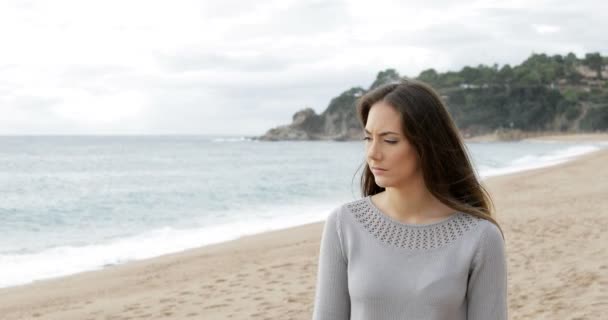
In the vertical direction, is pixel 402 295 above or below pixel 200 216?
above

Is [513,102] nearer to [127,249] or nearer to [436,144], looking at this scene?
[127,249]

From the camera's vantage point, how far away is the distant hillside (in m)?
115

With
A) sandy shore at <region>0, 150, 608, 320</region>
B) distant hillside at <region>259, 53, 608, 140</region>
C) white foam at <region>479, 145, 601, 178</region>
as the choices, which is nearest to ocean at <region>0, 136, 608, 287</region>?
sandy shore at <region>0, 150, 608, 320</region>

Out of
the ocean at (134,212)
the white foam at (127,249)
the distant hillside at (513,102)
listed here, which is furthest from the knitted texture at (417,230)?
the distant hillside at (513,102)

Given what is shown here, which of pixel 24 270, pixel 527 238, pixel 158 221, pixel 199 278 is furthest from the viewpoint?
pixel 158 221

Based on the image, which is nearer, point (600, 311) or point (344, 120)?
point (600, 311)

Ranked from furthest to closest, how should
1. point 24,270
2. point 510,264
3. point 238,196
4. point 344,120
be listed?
point 344,120, point 238,196, point 24,270, point 510,264

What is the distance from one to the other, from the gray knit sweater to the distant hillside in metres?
106

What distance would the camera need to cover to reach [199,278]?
962 cm

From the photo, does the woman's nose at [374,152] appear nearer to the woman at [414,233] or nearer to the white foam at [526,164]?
the woman at [414,233]

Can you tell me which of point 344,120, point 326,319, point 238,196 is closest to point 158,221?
point 238,196

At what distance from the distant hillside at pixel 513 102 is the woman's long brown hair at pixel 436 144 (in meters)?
106

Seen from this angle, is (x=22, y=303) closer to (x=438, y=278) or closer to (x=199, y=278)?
(x=199, y=278)

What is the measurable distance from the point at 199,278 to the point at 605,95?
A: 119979 mm
